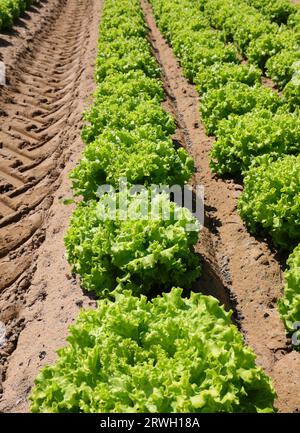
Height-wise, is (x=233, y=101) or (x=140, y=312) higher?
(x=140, y=312)

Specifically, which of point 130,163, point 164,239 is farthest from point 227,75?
point 164,239

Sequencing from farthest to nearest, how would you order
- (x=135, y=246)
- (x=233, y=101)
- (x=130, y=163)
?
(x=233, y=101) → (x=130, y=163) → (x=135, y=246)

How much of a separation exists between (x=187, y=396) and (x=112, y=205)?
3234 millimetres

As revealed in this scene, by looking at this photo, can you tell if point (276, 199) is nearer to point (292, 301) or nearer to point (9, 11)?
point (292, 301)

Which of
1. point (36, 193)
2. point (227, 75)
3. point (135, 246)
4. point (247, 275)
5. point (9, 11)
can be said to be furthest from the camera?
point (9, 11)

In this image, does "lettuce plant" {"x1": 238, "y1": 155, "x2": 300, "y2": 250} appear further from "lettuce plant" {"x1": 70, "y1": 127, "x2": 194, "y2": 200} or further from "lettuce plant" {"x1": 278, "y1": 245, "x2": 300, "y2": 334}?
"lettuce plant" {"x1": 70, "y1": 127, "x2": 194, "y2": 200}

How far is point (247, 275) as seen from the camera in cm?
786

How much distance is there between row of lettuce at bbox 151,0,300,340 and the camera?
7.49m

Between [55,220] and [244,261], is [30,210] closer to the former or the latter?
[55,220]

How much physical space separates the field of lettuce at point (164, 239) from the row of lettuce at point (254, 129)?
0.09 feet

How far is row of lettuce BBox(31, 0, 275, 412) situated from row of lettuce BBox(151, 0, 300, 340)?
1.23 meters

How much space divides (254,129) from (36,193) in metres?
4.68

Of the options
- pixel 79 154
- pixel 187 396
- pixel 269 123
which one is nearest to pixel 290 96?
pixel 269 123

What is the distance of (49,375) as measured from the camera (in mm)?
5012
